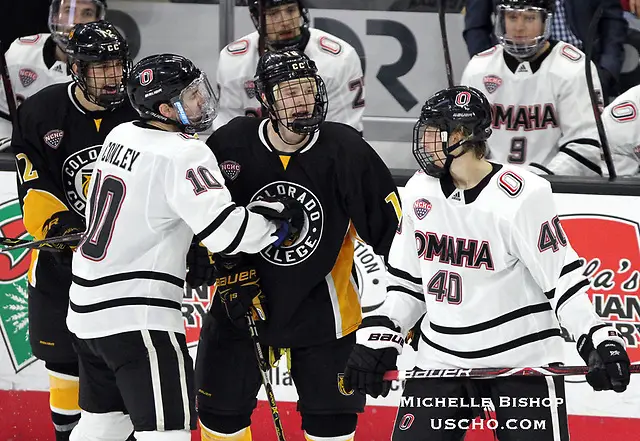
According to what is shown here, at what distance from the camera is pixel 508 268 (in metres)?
2.76

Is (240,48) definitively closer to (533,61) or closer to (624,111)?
(533,61)

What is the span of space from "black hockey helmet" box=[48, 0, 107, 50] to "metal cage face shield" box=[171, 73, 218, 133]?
140 cm

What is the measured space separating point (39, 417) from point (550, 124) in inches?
83.7

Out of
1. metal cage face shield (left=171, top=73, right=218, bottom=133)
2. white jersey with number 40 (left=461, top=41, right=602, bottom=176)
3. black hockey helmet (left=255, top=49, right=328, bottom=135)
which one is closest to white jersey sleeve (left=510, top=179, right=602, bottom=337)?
black hockey helmet (left=255, top=49, right=328, bottom=135)

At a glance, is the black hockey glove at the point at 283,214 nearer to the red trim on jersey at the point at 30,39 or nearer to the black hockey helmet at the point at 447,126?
the black hockey helmet at the point at 447,126

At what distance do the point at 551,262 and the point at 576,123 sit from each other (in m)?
1.68

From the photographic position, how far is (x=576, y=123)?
427 cm

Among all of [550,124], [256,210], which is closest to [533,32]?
[550,124]

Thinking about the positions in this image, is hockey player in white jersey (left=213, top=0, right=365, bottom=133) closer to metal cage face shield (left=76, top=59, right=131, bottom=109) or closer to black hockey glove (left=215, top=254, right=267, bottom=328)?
metal cage face shield (left=76, top=59, right=131, bottom=109)

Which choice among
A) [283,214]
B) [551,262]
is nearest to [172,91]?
[283,214]

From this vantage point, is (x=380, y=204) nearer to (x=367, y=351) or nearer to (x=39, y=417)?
(x=367, y=351)

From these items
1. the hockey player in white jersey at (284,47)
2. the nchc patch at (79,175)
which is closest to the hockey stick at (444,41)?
the hockey player in white jersey at (284,47)

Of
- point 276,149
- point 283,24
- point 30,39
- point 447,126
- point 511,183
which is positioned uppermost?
point 447,126

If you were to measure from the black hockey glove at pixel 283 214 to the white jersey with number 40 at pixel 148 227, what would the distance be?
3 centimetres
